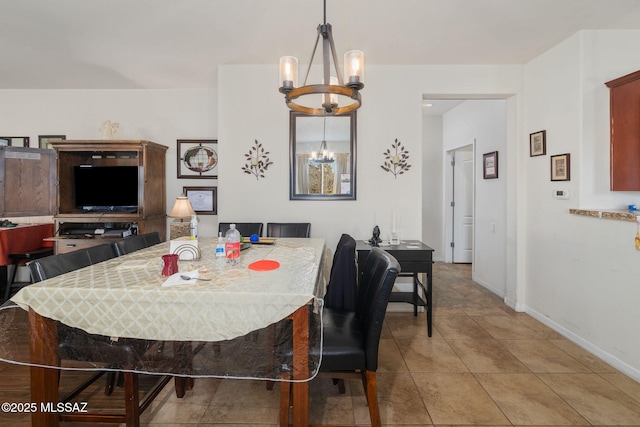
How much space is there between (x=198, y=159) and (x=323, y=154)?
179 cm

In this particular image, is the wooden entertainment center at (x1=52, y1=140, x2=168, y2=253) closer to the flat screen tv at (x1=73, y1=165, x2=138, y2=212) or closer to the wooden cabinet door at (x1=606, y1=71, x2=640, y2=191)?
the flat screen tv at (x1=73, y1=165, x2=138, y2=212)

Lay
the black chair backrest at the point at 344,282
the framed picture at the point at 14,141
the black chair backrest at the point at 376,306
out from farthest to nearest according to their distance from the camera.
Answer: the framed picture at the point at 14,141
the black chair backrest at the point at 344,282
the black chair backrest at the point at 376,306

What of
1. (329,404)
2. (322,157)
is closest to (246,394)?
(329,404)

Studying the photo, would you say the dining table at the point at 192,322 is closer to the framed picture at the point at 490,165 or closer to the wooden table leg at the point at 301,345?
the wooden table leg at the point at 301,345

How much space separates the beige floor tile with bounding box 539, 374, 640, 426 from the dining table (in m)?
1.74

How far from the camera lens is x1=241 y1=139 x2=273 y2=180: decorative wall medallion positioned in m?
3.69

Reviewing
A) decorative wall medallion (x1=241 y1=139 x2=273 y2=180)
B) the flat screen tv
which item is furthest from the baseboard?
the flat screen tv

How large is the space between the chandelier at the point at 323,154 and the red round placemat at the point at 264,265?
191 centimetres

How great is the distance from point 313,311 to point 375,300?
0.34m

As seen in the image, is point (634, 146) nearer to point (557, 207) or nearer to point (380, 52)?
point (557, 207)

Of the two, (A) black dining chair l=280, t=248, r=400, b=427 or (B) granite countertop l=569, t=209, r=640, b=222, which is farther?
(B) granite countertop l=569, t=209, r=640, b=222

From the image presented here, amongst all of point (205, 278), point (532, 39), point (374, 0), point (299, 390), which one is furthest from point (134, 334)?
point (532, 39)

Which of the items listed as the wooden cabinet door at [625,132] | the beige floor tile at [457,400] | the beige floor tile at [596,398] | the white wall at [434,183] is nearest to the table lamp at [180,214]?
the beige floor tile at [457,400]

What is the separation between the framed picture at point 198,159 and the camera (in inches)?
171
